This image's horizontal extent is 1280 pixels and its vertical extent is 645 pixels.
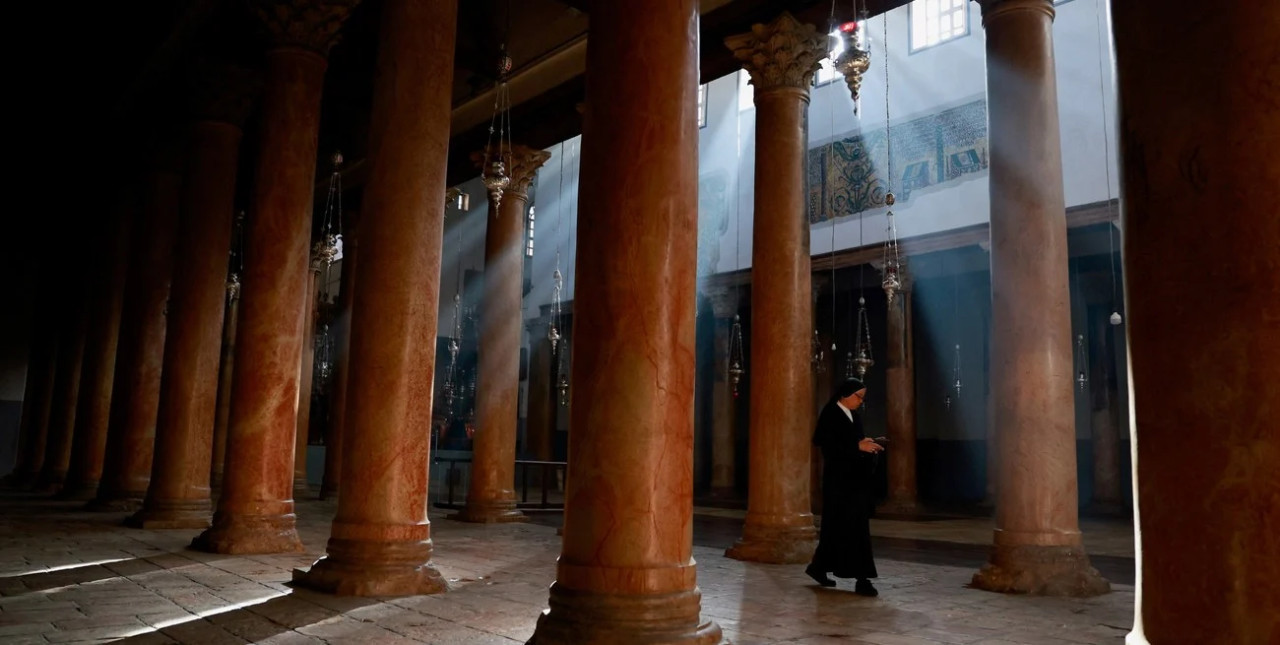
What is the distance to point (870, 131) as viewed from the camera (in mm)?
17781

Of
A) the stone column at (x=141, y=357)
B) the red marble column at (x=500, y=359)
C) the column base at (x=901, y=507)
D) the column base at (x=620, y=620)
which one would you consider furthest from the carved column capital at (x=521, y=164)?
the column base at (x=901, y=507)

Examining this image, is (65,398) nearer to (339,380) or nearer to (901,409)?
(339,380)

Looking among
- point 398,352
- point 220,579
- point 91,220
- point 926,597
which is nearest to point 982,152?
point 926,597

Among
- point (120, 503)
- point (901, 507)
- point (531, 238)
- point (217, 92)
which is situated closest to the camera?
point (217, 92)

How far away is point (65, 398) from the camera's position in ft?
53.2

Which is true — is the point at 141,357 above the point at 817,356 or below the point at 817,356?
below

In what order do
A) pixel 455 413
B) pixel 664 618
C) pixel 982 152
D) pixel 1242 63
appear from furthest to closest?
pixel 455 413 → pixel 982 152 → pixel 664 618 → pixel 1242 63

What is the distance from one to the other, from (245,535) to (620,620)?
5.03m

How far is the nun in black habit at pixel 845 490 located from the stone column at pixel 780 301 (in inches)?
56.2

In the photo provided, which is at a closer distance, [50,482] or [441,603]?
[441,603]

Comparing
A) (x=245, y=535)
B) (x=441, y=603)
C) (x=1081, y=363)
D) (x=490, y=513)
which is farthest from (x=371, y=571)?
(x=1081, y=363)

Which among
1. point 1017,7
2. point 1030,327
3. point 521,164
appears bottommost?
point 1030,327

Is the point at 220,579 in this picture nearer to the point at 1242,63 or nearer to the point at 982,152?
the point at 1242,63

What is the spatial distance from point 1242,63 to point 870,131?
16291 mm
